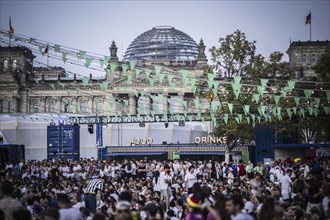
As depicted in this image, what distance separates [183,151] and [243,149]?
23.0 ft

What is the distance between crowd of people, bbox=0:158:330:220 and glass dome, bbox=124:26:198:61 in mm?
94885

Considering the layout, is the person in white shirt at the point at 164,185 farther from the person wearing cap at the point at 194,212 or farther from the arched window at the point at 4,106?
the arched window at the point at 4,106

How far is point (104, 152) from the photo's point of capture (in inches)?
2539

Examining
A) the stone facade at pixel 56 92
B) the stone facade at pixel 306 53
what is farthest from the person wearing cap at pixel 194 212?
the stone facade at pixel 306 53

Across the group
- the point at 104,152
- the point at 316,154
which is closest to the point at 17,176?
the point at 316,154

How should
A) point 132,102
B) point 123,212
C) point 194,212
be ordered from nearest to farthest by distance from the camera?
point 123,212
point 194,212
point 132,102

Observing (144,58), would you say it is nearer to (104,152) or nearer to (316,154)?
(104,152)

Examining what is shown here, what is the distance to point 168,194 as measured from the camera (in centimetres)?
2686

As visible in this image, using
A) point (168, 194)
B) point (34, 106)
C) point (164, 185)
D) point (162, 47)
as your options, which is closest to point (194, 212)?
point (168, 194)

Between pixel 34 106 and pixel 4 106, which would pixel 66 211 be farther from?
pixel 4 106

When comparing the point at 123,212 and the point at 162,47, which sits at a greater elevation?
the point at 162,47

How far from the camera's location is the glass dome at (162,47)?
13638 centimetres

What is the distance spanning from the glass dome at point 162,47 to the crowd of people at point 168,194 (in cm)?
9488

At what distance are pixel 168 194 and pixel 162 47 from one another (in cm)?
11160
